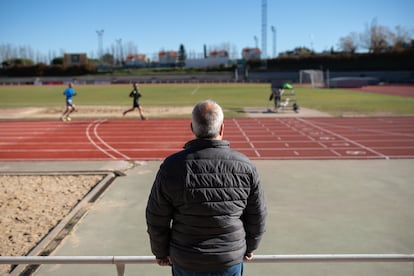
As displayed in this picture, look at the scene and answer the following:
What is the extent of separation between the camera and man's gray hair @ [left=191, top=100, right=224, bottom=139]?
2461mm

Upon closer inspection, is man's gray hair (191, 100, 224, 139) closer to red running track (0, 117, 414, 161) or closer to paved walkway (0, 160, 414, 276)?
paved walkway (0, 160, 414, 276)

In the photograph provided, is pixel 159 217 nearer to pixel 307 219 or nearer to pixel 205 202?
pixel 205 202

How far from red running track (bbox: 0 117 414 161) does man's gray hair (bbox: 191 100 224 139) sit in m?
8.95

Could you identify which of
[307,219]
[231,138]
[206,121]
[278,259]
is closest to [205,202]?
[206,121]

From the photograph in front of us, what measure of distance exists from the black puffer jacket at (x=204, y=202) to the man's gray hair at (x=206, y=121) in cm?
6

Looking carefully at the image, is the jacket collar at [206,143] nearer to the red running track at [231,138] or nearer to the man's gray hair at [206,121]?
the man's gray hair at [206,121]

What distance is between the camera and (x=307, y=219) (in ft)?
21.3

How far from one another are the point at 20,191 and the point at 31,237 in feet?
8.85

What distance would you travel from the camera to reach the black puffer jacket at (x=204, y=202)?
2361mm

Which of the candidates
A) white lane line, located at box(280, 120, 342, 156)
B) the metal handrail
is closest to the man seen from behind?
the metal handrail

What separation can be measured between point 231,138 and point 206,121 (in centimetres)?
1190

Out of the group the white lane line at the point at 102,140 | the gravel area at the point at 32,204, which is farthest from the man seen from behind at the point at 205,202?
the white lane line at the point at 102,140

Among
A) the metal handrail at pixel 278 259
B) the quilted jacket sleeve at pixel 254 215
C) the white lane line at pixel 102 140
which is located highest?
the quilted jacket sleeve at pixel 254 215

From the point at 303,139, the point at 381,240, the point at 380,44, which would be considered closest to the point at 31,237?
the point at 381,240
